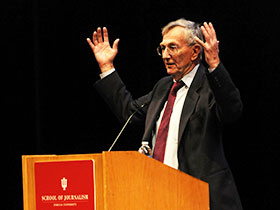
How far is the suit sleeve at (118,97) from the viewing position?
2531 mm

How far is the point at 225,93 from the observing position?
1970 mm

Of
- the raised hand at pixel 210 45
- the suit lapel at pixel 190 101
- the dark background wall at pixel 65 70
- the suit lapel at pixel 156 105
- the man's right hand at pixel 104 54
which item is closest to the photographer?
the raised hand at pixel 210 45

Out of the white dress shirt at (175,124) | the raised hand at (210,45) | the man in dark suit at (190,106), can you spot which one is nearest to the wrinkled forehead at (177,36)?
the man in dark suit at (190,106)

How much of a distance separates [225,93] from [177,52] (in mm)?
482

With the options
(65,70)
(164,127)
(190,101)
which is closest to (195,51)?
(190,101)

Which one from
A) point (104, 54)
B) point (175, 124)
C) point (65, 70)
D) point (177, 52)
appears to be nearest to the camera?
point (175, 124)

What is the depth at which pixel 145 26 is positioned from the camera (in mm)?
3242

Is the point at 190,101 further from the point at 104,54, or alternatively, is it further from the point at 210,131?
the point at 104,54

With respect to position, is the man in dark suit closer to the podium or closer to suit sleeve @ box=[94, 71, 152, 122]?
suit sleeve @ box=[94, 71, 152, 122]

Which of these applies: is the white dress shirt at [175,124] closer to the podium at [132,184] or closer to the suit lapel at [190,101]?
the suit lapel at [190,101]

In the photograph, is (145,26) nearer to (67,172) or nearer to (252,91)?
(252,91)

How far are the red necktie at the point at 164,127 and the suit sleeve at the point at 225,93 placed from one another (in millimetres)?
350

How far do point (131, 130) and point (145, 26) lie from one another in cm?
77

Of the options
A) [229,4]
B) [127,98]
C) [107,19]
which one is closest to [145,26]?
[107,19]
